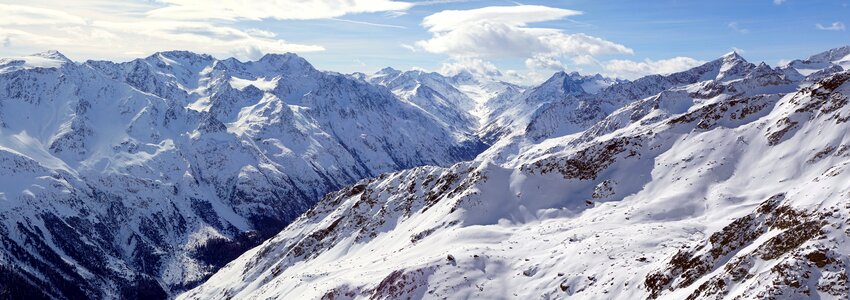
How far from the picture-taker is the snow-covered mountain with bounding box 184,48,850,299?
4338 cm

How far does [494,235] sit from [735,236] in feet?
120

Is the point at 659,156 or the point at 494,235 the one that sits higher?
the point at 659,156

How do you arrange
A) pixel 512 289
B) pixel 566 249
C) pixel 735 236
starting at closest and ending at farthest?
pixel 735 236 < pixel 512 289 < pixel 566 249

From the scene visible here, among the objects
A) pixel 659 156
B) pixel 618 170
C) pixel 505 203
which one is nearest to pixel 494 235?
pixel 505 203

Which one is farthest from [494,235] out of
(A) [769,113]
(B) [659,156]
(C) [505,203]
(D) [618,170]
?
(A) [769,113]

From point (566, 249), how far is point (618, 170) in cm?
3180

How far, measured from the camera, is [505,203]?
9756 cm

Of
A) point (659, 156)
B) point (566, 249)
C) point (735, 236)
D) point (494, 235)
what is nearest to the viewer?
point (735, 236)

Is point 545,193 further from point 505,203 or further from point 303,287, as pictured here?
point 303,287

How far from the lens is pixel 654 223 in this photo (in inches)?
2800

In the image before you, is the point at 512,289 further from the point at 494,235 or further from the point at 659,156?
the point at 659,156

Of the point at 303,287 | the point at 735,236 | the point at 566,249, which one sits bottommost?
the point at 303,287

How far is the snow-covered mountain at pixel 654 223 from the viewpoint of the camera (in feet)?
142

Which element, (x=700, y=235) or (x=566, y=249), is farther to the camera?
(x=566, y=249)
